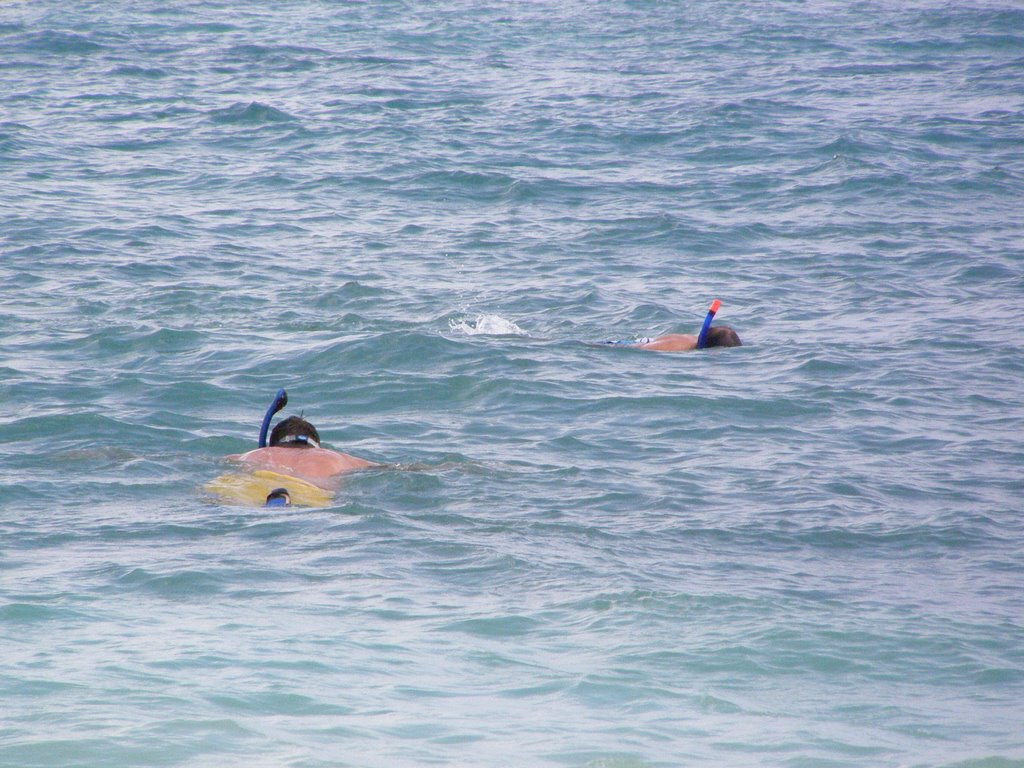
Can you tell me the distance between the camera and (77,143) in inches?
800

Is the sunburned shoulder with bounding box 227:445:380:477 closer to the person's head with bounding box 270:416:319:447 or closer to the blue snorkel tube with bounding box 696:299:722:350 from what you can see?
the person's head with bounding box 270:416:319:447

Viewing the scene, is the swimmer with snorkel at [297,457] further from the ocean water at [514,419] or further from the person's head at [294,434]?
the ocean water at [514,419]

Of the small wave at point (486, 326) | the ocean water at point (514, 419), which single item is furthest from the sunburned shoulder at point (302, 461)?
the small wave at point (486, 326)

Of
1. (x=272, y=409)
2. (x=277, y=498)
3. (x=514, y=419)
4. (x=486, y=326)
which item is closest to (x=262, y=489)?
(x=277, y=498)

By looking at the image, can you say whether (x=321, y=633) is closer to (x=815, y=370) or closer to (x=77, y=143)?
(x=815, y=370)

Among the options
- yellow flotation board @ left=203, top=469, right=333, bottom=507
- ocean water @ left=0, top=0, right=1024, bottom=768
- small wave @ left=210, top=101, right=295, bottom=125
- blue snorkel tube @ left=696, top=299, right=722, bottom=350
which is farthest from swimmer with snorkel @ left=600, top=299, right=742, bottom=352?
small wave @ left=210, top=101, right=295, bottom=125

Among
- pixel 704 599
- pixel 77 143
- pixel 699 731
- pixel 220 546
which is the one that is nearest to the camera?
pixel 699 731

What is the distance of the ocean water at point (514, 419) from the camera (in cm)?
543

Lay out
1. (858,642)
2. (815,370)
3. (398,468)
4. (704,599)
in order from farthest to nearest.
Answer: (815,370), (398,468), (704,599), (858,642)

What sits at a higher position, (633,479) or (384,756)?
(384,756)

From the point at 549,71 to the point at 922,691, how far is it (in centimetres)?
2245

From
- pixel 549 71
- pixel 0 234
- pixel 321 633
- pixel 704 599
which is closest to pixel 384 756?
pixel 321 633

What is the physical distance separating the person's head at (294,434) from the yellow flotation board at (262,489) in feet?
1.26

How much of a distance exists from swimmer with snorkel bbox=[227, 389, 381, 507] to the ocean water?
339 mm
